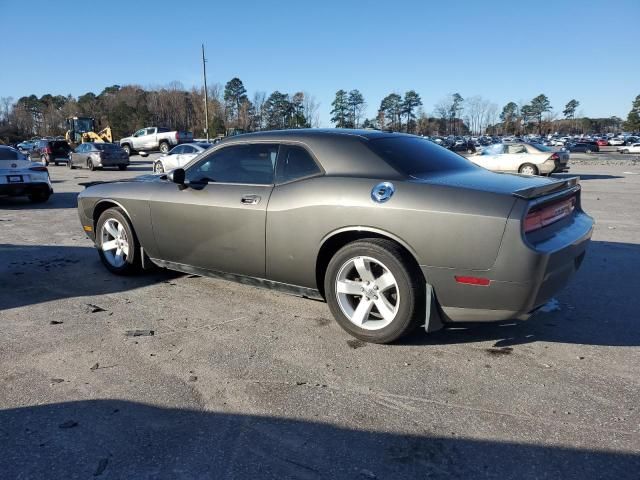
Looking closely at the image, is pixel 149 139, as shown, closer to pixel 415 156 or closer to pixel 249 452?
pixel 415 156

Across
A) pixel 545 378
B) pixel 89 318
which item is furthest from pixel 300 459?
pixel 89 318

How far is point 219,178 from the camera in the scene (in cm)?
432

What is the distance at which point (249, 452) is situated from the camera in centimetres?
227

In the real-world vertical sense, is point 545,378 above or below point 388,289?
below

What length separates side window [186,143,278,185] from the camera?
13.2 feet

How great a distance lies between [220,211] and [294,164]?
31.3 inches

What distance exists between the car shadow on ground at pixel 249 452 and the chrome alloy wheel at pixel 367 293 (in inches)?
42.6

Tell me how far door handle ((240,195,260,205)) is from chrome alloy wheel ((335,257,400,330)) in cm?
96

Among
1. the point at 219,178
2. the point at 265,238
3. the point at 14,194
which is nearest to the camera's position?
the point at 265,238

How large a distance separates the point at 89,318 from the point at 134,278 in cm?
117

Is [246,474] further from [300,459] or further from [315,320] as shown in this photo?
[315,320]

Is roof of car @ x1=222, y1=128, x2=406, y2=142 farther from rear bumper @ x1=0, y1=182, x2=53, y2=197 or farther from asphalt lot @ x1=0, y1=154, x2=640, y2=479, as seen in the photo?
rear bumper @ x1=0, y1=182, x2=53, y2=197

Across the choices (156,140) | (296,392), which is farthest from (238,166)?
(156,140)

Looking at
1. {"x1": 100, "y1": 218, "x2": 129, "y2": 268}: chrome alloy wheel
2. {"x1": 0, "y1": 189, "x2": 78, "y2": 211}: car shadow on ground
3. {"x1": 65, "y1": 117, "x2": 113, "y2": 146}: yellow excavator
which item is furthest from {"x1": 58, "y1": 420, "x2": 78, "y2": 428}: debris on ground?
{"x1": 65, "y1": 117, "x2": 113, "y2": 146}: yellow excavator
